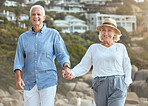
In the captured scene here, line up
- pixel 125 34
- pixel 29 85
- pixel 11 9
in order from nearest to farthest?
1. pixel 29 85
2. pixel 11 9
3. pixel 125 34

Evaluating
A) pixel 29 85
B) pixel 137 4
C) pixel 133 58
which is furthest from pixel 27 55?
pixel 137 4

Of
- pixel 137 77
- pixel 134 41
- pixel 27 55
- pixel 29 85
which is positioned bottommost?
pixel 137 77

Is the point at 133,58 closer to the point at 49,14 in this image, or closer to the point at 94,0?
the point at 94,0

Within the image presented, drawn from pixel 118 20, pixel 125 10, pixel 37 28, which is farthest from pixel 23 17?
pixel 37 28

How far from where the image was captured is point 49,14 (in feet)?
33.7

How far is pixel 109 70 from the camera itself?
279cm

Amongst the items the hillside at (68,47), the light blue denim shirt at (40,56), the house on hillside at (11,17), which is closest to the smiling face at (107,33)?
the light blue denim shirt at (40,56)

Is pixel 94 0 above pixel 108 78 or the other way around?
above

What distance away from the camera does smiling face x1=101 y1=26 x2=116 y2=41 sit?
293cm

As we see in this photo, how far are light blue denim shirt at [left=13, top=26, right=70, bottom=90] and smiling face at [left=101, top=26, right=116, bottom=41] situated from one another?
42 cm

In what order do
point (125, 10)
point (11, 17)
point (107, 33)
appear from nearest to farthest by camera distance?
point (107, 33) → point (11, 17) → point (125, 10)

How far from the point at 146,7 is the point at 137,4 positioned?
0.33m

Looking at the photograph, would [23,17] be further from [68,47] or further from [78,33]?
[78,33]

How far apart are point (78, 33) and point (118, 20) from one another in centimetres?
158
